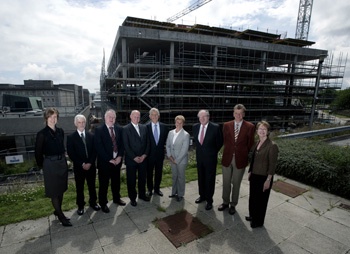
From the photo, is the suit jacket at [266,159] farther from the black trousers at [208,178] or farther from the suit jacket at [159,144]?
the suit jacket at [159,144]

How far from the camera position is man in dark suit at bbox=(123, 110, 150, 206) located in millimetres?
3992

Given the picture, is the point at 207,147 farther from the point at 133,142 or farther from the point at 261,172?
the point at 133,142

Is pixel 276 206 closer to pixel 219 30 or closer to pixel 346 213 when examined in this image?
pixel 346 213

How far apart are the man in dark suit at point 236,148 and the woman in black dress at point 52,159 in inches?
115

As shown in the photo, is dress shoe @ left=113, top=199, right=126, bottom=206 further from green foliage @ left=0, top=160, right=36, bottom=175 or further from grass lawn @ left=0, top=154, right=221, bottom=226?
green foliage @ left=0, top=160, right=36, bottom=175

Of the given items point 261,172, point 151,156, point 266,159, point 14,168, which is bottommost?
point 14,168

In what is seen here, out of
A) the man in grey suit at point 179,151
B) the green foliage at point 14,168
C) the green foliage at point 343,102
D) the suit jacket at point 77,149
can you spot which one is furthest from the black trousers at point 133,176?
the green foliage at point 343,102

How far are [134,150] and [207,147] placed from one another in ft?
4.88

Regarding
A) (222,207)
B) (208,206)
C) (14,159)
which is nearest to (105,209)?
(208,206)

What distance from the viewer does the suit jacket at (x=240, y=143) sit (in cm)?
361

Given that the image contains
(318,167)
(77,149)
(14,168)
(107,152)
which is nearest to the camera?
(77,149)

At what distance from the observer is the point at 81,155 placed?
3.57m

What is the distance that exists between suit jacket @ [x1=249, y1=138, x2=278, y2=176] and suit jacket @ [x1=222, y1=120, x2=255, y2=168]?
0.37 m

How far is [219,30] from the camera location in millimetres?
22984
